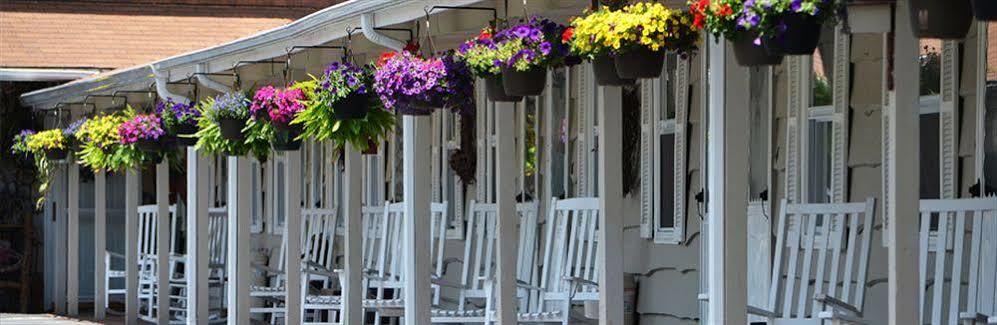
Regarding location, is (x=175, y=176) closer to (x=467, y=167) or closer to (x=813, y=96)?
(x=467, y=167)

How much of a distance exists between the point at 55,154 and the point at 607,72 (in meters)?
8.42

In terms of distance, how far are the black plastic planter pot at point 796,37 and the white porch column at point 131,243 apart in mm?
8622

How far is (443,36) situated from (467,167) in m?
1.93

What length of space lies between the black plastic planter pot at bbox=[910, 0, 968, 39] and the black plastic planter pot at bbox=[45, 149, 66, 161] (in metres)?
10.2

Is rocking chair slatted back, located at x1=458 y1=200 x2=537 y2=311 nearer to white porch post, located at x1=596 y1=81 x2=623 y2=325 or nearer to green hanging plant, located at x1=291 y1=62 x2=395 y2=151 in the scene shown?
green hanging plant, located at x1=291 y1=62 x2=395 y2=151

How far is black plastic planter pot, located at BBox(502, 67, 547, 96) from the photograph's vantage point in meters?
6.73

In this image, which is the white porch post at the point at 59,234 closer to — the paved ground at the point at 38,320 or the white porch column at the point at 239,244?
the paved ground at the point at 38,320

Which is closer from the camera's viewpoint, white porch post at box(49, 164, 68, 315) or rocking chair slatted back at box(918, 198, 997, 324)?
rocking chair slatted back at box(918, 198, 997, 324)

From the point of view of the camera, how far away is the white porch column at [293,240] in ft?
31.9

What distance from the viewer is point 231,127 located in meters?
9.91

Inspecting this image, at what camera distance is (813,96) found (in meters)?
7.47

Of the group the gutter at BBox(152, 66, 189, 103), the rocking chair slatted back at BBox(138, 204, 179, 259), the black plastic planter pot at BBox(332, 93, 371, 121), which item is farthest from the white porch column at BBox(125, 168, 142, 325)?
the black plastic planter pot at BBox(332, 93, 371, 121)

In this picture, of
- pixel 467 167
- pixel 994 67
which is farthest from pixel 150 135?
pixel 994 67

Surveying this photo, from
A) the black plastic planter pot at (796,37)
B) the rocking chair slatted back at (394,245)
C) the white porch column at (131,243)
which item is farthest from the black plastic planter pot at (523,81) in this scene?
the white porch column at (131,243)
